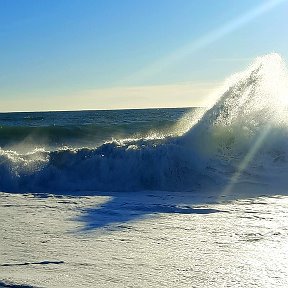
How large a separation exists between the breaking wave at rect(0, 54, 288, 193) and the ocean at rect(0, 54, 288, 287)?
26mm

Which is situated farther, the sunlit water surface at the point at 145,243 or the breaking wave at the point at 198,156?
the breaking wave at the point at 198,156

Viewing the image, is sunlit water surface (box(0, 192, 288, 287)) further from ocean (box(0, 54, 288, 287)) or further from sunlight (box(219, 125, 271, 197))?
sunlight (box(219, 125, 271, 197))

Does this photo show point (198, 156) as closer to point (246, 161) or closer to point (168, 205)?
point (246, 161)

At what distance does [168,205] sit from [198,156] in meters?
4.13

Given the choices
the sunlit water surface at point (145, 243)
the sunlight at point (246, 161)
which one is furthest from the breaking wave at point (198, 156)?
the sunlit water surface at point (145, 243)

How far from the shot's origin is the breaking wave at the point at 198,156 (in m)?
10.8

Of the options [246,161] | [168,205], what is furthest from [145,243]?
[246,161]

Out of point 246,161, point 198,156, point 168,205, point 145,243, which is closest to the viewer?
point 145,243

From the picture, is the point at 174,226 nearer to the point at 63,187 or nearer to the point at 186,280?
the point at 186,280

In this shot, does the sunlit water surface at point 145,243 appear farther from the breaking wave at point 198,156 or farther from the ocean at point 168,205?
the breaking wave at point 198,156

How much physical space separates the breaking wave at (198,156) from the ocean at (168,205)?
0.03 m

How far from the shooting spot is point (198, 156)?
11.9 meters

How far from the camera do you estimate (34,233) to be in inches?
228

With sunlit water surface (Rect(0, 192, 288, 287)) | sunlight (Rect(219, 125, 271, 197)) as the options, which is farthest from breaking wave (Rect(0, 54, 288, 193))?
sunlit water surface (Rect(0, 192, 288, 287))
